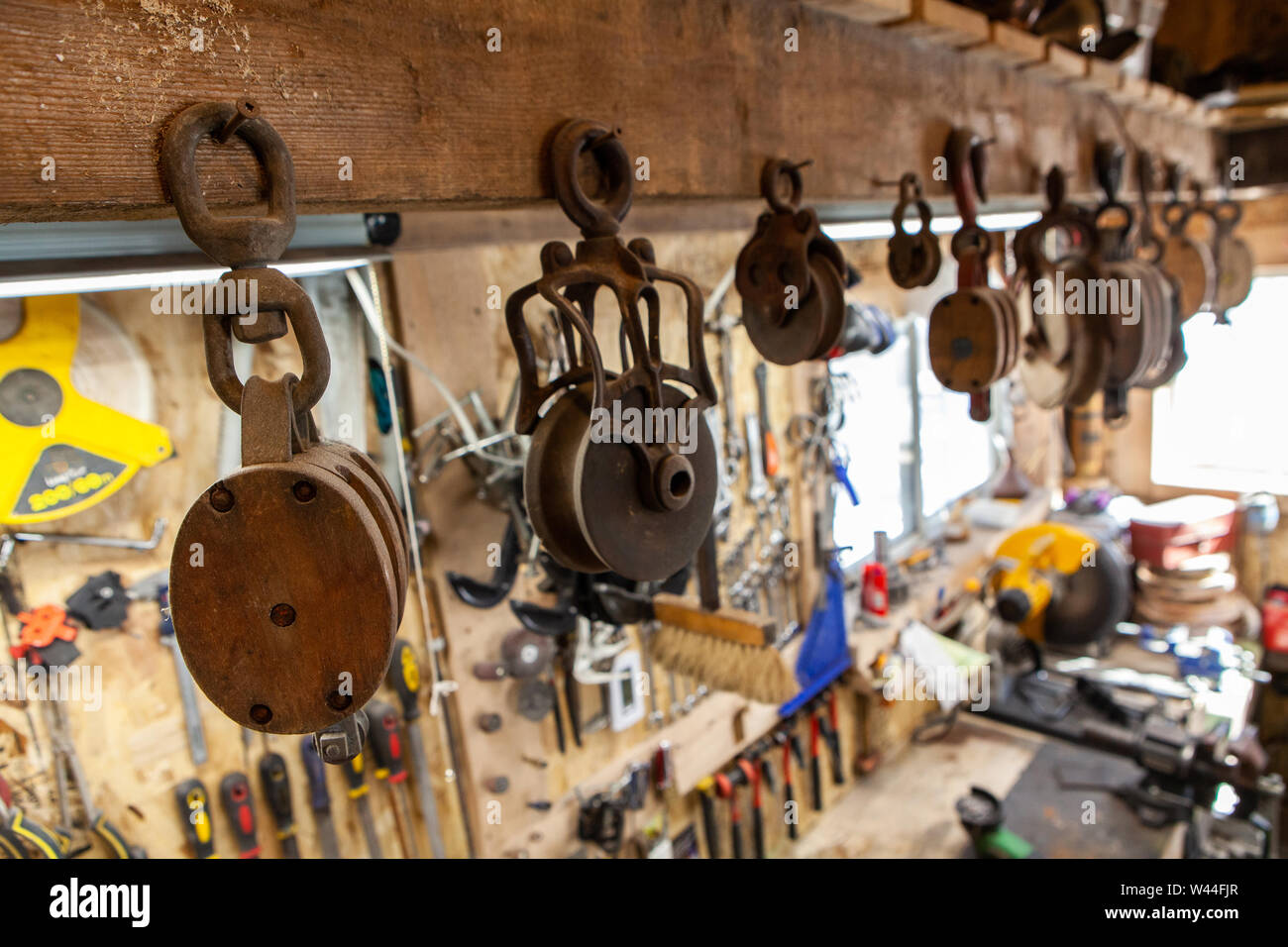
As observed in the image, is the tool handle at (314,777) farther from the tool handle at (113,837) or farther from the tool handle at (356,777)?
the tool handle at (113,837)

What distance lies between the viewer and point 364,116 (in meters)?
0.73

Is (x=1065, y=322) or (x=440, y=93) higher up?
(x=440, y=93)

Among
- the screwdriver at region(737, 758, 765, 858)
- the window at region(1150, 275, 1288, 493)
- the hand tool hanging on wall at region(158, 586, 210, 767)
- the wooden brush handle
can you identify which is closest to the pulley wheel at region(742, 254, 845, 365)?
the wooden brush handle

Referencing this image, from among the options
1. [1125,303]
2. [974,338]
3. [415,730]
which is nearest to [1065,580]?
[1125,303]

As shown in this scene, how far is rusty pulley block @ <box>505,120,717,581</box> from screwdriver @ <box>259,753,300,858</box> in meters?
1.15

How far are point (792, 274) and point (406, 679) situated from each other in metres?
1.22

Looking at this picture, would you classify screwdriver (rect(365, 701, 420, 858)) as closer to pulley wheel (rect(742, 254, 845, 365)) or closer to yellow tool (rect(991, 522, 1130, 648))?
pulley wheel (rect(742, 254, 845, 365))

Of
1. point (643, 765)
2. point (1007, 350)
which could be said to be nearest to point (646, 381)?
point (1007, 350)

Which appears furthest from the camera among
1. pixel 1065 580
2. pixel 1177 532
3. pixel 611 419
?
pixel 1177 532

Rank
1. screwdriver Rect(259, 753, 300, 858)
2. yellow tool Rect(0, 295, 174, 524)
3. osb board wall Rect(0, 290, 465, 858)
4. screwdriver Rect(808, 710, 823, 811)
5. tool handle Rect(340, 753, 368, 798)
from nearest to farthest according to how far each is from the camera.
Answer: yellow tool Rect(0, 295, 174, 524) → osb board wall Rect(0, 290, 465, 858) → screwdriver Rect(259, 753, 300, 858) → tool handle Rect(340, 753, 368, 798) → screwdriver Rect(808, 710, 823, 811)

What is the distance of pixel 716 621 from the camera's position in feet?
6.16

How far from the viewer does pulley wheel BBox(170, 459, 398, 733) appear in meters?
0.58

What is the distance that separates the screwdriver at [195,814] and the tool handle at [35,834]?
207 millimetres

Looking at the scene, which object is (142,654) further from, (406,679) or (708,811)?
(708,811)
